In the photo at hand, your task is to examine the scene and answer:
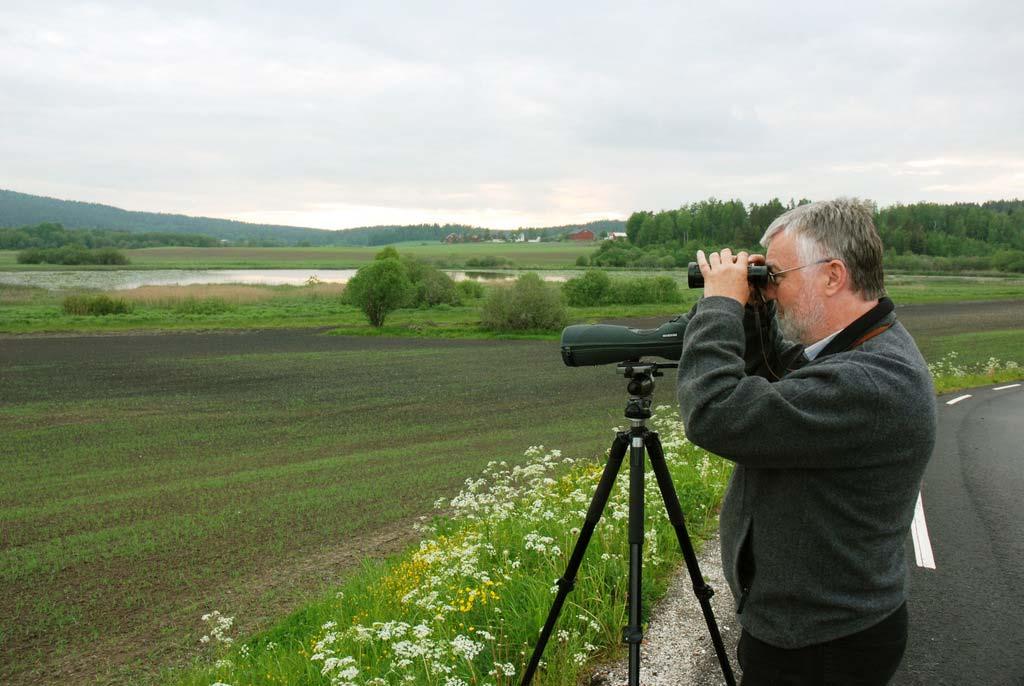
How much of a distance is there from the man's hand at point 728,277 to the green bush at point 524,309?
41438 millimetres

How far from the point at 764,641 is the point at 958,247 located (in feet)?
455

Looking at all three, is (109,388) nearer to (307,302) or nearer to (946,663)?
(946,663)

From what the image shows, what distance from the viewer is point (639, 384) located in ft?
8.59

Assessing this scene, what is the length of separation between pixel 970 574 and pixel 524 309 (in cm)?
3881

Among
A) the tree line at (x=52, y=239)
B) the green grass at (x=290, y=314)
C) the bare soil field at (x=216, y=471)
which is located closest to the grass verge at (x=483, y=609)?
the bare soil field at (x=216, y=471)

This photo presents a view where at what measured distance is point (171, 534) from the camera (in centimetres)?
1013

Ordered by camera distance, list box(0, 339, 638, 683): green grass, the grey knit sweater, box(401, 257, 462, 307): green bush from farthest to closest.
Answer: box(401, 257, 462, 307): green bush
box(0, 339, 638, 683): green grass
the grey knit sweater

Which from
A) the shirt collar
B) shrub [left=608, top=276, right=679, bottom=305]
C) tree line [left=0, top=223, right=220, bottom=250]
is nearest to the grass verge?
the shirt collar

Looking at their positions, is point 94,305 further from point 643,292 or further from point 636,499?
point 636,499

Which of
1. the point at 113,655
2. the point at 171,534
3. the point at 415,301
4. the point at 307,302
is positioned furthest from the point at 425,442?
the point at 307,302

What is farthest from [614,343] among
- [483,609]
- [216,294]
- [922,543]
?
[216,294]

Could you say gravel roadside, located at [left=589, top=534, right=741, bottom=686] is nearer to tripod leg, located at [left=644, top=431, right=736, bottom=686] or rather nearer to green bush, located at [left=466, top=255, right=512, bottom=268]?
tripod leg, located at [left=644, top=431, right=736, bottom=686]

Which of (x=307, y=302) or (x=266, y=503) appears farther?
(x=307, y=302)

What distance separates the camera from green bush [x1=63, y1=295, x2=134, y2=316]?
5038 centimetres
